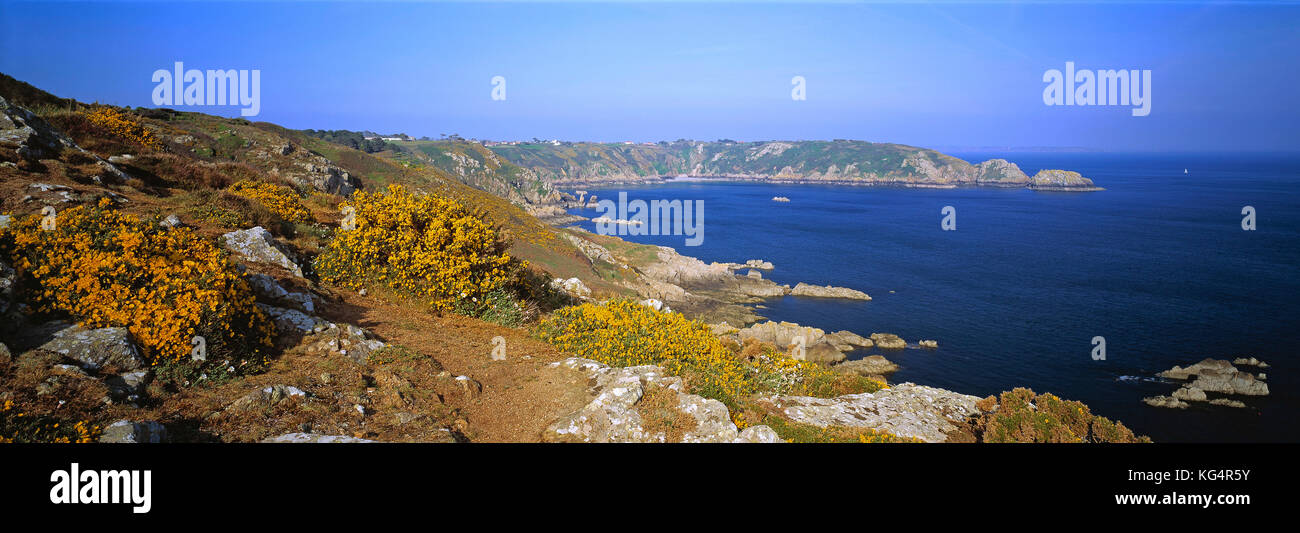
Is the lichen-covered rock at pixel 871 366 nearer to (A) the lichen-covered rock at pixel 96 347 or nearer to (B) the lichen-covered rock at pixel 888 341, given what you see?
(B) the lichen-covered rock at pixel 888 341

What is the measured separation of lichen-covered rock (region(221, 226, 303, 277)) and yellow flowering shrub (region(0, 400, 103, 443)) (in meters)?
7.34

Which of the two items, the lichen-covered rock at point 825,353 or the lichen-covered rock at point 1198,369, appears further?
the lichen-covered rock at point 825,353

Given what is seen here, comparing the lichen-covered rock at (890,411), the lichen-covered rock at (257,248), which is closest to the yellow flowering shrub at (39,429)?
the lichen-covered rock at (257,248)

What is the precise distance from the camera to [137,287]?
810 centimetres

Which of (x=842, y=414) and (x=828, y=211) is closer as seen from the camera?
(x=842, y=414)

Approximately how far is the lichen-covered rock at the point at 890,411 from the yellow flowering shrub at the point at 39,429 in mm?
8598

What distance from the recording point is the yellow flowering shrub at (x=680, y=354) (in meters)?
10.1

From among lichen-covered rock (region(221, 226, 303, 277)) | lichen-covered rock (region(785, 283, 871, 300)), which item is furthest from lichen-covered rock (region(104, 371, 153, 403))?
lichen-covered rock (region(785, 283, 871, 300))
